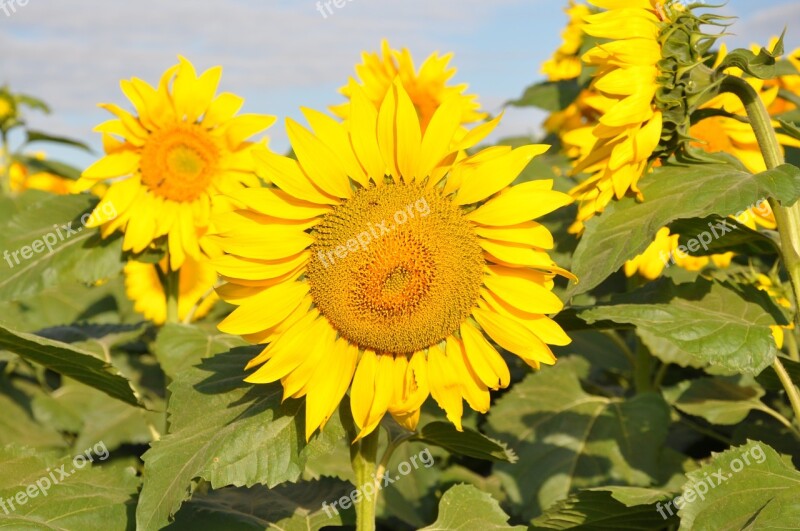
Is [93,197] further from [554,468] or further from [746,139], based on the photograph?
[746,139]

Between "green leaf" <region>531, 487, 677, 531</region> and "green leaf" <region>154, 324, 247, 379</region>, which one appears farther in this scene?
"green leaf" <region>154, 324, 247, 379</region>

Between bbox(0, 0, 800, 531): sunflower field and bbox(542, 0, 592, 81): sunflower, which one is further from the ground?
bbox(542, 0, 592, 81): sunflower

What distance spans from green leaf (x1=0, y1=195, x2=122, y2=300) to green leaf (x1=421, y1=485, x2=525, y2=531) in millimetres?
1287

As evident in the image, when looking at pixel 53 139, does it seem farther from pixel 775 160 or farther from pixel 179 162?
pixel 775 160

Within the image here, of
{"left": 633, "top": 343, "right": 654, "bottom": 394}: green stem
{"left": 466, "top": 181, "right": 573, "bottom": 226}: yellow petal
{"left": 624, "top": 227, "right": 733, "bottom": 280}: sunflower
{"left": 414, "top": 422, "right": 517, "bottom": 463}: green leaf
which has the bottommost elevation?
{"left": 633, "top": 343, "right": 654, "bottom": 394}: green stem

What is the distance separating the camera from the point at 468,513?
2074mm

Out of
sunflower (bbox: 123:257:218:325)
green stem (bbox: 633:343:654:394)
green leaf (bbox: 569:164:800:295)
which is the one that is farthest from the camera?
green stem (bbox: 633:343:654:394)

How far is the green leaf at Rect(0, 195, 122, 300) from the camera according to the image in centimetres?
280

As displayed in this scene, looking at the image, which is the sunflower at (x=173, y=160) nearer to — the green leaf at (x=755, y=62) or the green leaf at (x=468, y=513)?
the green leaf at (x=468, y=513)

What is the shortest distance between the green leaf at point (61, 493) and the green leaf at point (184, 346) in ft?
1.36

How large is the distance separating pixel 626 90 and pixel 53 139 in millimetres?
3631

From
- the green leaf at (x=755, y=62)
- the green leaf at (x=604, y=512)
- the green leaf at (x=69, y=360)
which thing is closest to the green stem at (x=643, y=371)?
the green leaf at (x=604, y=512)

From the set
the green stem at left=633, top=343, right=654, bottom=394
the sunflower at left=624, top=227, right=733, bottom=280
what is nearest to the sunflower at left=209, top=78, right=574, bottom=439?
the sunflower at left=624, top=227, right=733, bottom=280

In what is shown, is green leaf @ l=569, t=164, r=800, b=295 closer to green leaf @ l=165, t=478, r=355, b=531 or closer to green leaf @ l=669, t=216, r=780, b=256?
green leaf @ l=669, t=216, r=780, b=256
